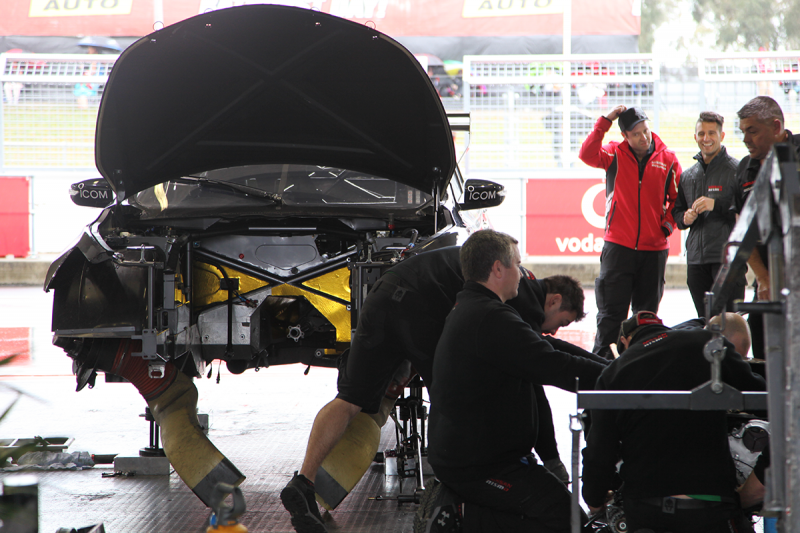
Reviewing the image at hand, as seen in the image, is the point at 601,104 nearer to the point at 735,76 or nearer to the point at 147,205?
the point at 735,76

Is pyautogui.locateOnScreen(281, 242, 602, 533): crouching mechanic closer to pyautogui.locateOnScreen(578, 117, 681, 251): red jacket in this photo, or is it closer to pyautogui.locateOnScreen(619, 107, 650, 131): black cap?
pyautogui.locateOnScreen(578, 117, 681, 251): red jacket

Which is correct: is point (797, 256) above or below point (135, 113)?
below

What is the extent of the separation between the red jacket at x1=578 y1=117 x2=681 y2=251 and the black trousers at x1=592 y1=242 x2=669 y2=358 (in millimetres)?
80

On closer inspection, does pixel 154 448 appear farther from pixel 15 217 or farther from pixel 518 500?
pixel 15 217

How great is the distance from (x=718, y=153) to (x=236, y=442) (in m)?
3.96

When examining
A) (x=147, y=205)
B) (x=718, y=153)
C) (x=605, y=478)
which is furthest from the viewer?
(x=718, y=153)

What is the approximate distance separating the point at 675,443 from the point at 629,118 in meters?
3.84

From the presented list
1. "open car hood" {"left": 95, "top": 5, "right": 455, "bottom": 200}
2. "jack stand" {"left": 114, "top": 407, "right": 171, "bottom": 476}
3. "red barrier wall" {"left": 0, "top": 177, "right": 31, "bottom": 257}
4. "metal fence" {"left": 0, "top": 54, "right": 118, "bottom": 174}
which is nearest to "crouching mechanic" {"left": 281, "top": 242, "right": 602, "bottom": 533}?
"open car hood" {"left": 95, "top": 5, "right": 455, "bottom": 200}

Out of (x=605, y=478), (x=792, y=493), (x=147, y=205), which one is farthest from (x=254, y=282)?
(x=792, y=493)

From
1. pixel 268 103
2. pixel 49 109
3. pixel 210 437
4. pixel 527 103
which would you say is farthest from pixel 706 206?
pixel 49 109

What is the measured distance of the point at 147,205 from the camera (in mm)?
4703

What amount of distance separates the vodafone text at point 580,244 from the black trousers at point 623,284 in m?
7.77

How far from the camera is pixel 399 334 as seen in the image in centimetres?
375

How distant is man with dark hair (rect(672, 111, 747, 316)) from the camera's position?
561cm
